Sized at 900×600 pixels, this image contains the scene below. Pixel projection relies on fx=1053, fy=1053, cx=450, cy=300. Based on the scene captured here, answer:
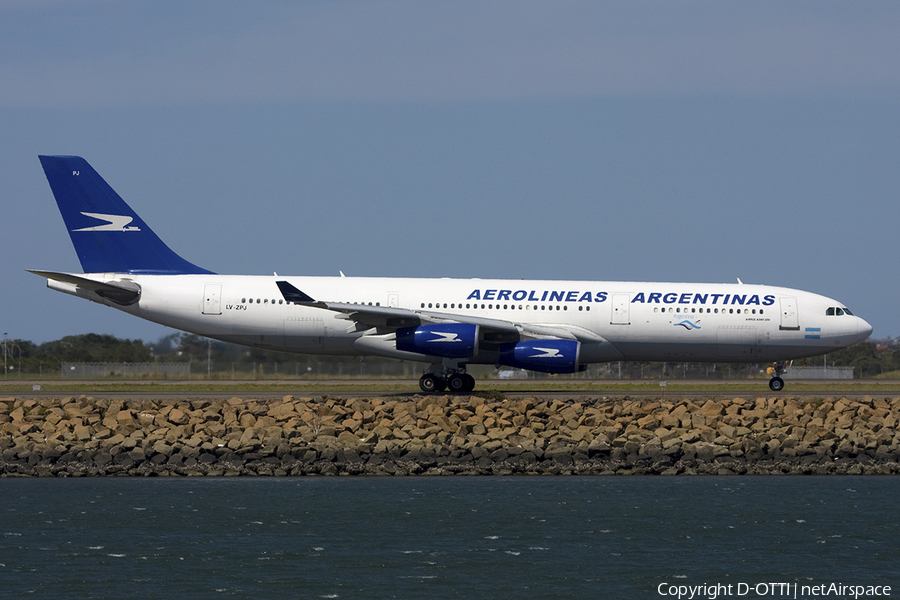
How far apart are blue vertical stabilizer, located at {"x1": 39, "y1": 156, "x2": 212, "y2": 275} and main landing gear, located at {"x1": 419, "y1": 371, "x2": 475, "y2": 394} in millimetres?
9157

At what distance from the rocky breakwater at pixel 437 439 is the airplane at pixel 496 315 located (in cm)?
418

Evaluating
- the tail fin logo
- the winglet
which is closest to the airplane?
the winglet

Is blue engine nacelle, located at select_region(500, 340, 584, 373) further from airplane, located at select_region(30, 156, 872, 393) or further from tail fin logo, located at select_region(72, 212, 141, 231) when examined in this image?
tail fin logo, located at select_region(72, 212, 141, 231)

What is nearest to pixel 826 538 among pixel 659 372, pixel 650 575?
pixel 650 575

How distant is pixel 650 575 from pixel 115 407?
1709cm

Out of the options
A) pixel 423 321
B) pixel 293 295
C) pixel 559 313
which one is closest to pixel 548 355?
pixel 559 313

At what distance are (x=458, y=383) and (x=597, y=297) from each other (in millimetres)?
5160

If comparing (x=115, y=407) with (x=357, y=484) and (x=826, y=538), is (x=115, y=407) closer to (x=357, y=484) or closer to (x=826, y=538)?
(x=357, y=484)

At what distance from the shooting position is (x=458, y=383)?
108 feet

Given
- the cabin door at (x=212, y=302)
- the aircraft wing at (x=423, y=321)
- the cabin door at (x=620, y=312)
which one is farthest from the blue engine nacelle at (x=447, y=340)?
the cabin door at (x=212, y=302)

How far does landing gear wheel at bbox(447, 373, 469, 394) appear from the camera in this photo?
32.9 m

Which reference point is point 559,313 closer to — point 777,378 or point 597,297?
point 597,297

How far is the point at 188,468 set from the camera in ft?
82.4

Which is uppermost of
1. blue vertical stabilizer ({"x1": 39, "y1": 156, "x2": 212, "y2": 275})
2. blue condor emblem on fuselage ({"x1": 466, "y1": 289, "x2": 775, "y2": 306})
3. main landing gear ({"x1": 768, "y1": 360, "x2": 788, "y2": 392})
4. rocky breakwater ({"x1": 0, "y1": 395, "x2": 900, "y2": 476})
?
blue vertical stabilizer ({"x1": 39, "y1": 156, "x2": 212, "y2": 275})
